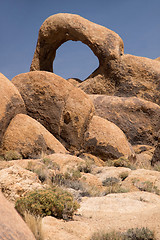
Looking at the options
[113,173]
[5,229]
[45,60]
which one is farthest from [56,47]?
[5,229]

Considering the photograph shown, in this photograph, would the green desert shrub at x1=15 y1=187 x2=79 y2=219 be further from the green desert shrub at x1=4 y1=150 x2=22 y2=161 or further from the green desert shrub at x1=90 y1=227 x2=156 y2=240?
the green desert shrub at x1=4 y1=150 x2=22 y2=161

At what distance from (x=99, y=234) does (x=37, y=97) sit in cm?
850

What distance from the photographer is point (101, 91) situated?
20.1 meters

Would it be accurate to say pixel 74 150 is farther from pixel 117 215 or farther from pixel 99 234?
pixel 99 234

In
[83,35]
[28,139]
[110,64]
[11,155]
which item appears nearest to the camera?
[11,155]

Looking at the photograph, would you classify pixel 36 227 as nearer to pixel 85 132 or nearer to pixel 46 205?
pixel 46 205

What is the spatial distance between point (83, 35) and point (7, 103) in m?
11.3

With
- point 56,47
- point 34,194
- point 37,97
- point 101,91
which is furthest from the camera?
point 56,47

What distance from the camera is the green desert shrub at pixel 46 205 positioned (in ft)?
17.1

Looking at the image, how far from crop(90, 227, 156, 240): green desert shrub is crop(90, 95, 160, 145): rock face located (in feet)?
38.1

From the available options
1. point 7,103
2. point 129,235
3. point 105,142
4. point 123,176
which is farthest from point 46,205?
point 105,142

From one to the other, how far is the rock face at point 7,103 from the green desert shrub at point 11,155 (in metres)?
0.73

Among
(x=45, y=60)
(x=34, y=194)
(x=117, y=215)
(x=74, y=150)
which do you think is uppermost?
(x=45, y=60)

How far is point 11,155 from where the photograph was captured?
9883mm
